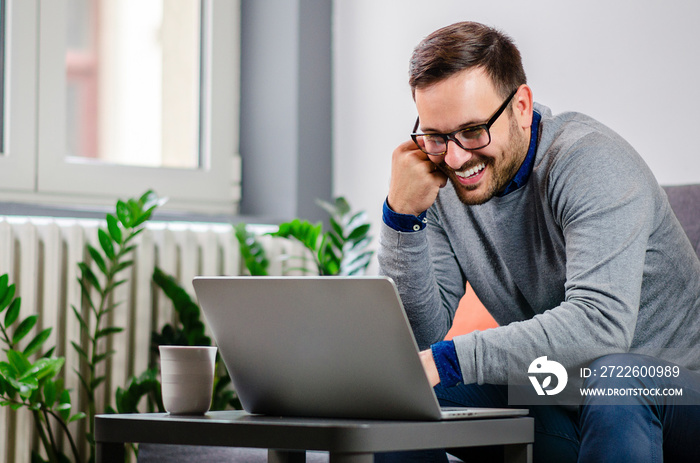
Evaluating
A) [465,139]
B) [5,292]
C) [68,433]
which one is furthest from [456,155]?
[68,433]

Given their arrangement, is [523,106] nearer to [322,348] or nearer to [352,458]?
[322,348]

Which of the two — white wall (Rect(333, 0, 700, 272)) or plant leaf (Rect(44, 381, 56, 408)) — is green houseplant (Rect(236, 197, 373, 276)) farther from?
plant leaf (Rect(44, 381, 56, 408))

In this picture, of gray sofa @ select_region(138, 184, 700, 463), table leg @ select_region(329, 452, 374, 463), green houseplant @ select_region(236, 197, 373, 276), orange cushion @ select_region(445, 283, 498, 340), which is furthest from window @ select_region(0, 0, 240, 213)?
table leg @ select_region(329, 452, 374, 463)

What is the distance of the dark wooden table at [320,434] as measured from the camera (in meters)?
0.82

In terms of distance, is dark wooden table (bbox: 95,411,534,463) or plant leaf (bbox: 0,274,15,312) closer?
dark wooden table (bbox: 95,411,534,463)

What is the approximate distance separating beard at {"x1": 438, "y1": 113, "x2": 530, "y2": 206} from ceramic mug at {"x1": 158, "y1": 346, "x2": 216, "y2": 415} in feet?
1.82

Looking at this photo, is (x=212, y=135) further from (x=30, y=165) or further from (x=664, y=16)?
(x=664, y=16)

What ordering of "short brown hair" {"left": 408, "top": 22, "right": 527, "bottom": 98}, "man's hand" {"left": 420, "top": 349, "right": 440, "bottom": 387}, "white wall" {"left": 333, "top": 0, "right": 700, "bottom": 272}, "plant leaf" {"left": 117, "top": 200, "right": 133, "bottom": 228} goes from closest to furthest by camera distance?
"man's hand" {"left": 420, "top": 349, "right": 440, "bottom": 387}
"short brown hair" {"left": 408, "top": 22, "right": 527, "bottom": 98}
"white wall" {"left": 333, "top": 0, "right": 700, "bottom": 272}
"plant leaf" {"left": 117, "top": 200, "right": 133, "bottom": 228}

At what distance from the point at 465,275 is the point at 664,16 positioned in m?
0.80

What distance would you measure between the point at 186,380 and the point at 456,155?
0.58 meters

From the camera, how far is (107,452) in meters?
1.05

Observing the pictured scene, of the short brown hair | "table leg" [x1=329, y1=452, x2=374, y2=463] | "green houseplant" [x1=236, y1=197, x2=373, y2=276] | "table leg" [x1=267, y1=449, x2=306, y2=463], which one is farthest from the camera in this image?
"green houseplant" [x1=236, y1=197, x2=373, y2=276]

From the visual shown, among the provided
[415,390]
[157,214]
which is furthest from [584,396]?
[157,214]

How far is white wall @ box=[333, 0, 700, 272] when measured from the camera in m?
1.83
